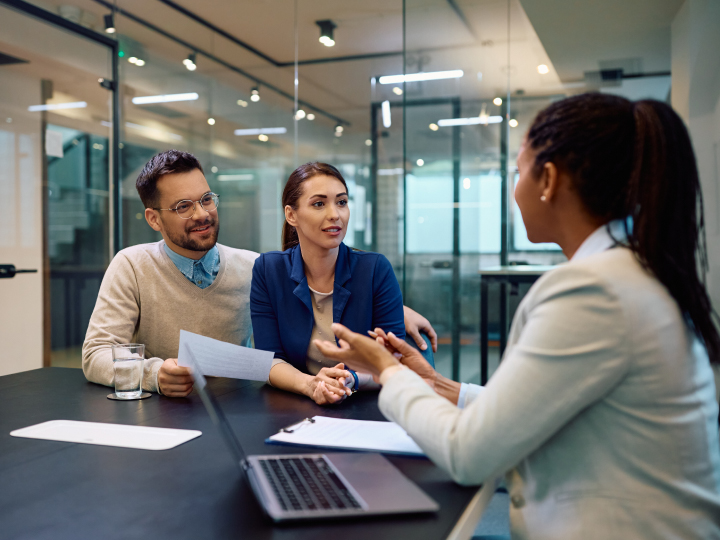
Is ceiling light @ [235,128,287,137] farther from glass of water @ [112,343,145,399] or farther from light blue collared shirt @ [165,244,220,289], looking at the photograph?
glass of water @ [112,343,145,399]

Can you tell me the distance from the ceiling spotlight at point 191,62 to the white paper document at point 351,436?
13.3 ft

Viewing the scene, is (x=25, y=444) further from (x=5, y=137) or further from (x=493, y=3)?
(x=493, y=3)

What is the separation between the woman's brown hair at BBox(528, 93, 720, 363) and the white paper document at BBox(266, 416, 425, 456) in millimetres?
450

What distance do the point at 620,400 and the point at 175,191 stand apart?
4.77 ft

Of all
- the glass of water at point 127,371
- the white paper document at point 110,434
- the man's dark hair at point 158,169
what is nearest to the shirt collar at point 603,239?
the white paper document at point 110,434

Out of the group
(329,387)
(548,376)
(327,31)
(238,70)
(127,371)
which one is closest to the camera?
(548,376)

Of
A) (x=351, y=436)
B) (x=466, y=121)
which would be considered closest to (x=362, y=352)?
(x=351, y=436)

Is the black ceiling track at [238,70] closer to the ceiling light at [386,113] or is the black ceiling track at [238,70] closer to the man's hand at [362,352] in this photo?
the ceiling light at [386,113]

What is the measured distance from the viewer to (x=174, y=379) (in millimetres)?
1397

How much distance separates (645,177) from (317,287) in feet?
3.77

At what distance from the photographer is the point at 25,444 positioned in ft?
3.42

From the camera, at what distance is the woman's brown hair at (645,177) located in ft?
2.46

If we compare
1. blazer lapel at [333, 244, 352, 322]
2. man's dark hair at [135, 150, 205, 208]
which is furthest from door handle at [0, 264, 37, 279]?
blazer lapel at [333, 244, 352, 322]

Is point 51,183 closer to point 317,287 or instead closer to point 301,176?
point 301,176
